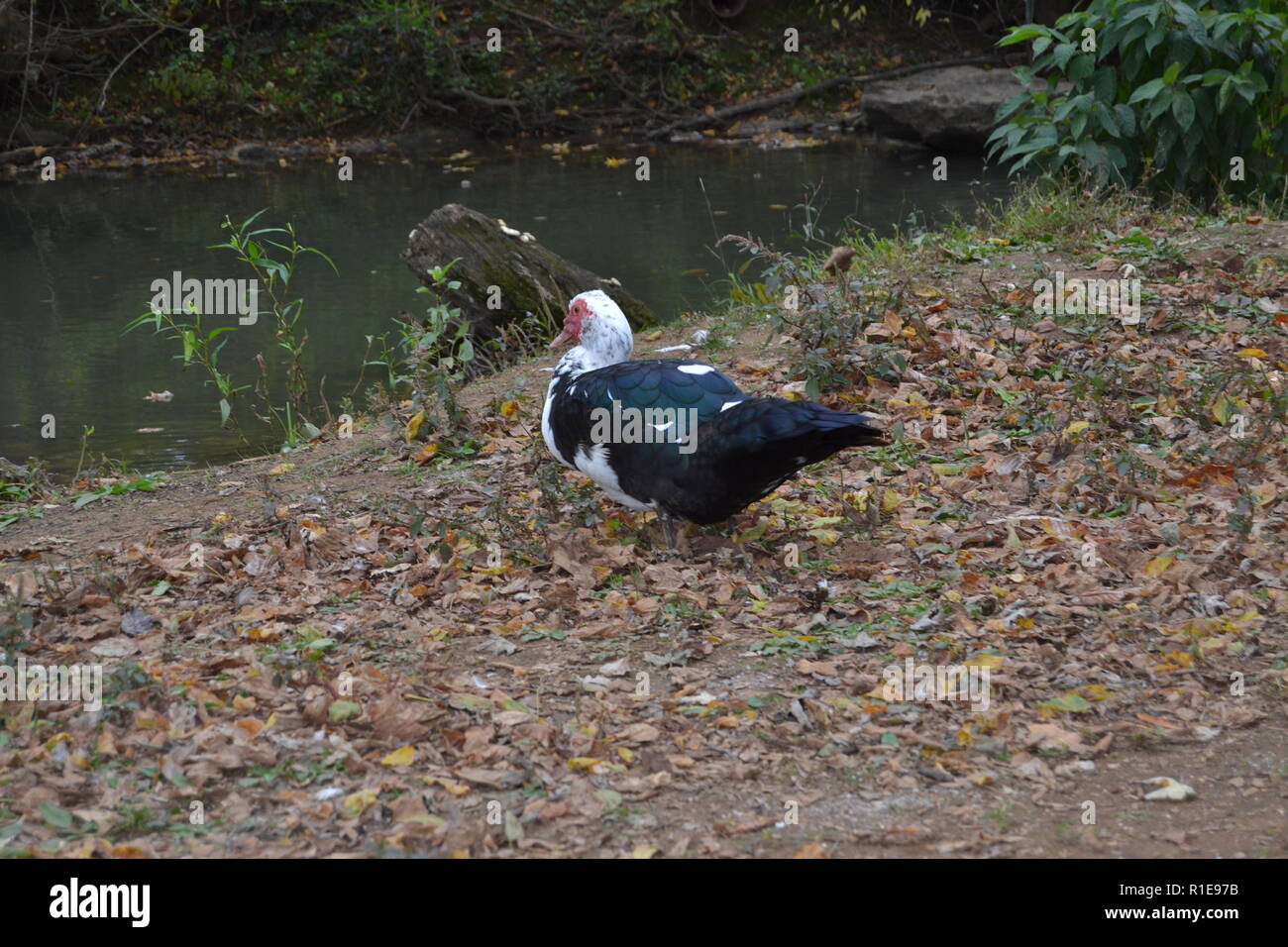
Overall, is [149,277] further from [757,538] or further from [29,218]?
[757,538]

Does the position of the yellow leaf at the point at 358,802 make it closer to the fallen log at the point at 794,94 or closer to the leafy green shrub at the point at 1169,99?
the leafy green shrub at the point at 1169,99

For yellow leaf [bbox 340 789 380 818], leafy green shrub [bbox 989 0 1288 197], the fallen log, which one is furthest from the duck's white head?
the fallen log

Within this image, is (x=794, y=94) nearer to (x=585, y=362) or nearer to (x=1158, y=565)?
(x=585, y=362)

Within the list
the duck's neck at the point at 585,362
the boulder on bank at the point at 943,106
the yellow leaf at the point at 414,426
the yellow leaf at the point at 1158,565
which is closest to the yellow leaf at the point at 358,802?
the duck's neck at the point at 585,362

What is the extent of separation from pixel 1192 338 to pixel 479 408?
3.46 meters

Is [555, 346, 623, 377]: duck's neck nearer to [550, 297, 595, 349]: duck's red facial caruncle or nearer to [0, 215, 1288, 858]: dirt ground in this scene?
[550, 297, 595, 349]: duck's red facial caruncle

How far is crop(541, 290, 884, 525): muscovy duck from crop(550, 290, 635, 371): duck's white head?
→ 0.09 ft

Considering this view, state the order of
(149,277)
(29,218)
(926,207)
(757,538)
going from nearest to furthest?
(757,538), (149,277), (926,207), (29,218)

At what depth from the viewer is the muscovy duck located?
409 cm

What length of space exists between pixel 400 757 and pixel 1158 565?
2519 millimetres

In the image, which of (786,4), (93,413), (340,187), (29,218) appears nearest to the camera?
(93,413)

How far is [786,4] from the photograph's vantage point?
19.6m

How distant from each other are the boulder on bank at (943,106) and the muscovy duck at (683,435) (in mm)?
11280
